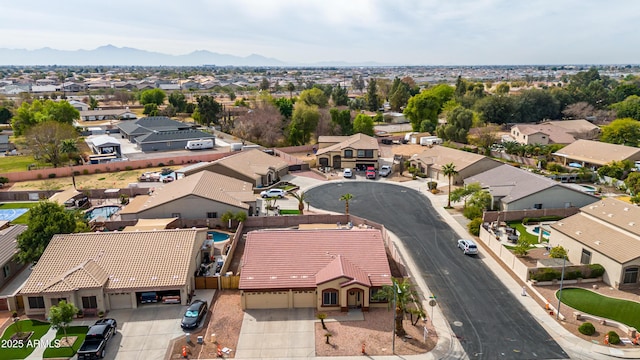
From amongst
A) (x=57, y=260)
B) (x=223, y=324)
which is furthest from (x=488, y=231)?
(x=57, y=260)

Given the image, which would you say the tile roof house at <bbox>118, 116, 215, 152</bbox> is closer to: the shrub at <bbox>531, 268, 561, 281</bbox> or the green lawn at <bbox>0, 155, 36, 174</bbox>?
the green lawn at <bbox>0, 155, 36, 174</bbox>

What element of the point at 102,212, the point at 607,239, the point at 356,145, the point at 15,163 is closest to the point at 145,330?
the point at 102,212

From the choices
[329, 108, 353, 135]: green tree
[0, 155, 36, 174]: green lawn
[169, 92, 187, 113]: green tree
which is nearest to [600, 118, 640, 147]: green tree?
[329, 108, 353, 135]: green tree

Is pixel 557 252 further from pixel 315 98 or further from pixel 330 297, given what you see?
pixel 315 98

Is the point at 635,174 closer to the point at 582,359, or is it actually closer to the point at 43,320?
the point at 582,359

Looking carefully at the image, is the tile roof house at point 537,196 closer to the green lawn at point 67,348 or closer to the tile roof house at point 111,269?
the tile roof house at point 111,269
